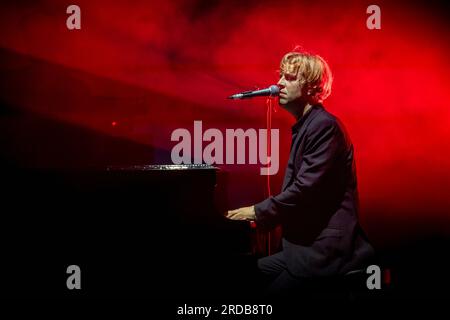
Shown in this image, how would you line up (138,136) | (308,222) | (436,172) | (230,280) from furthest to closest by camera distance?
(436,172) < (138,136) < (230,280) < (308,222)

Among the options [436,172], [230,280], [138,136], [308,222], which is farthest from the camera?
[436,172]

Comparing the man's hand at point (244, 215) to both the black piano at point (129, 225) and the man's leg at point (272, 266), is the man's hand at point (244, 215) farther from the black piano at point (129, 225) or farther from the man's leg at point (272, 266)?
the man's leg at point (272, 266)

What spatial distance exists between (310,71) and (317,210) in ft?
2.38

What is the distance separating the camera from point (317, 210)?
2164 mm

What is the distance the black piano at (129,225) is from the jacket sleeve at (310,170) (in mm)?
184

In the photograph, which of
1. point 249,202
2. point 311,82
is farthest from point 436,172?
point 311,82

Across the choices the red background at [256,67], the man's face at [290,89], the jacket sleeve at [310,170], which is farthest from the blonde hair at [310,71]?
the red background at [256,67]

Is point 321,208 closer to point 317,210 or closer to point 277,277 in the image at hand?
point 317,210

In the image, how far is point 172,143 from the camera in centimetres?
380

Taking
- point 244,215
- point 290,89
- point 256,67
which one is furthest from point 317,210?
point 256,67

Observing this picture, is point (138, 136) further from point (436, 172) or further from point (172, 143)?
point (436, 172)

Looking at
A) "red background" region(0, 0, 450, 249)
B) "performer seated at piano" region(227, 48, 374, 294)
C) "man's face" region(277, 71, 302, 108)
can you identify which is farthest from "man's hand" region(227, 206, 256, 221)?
"red background" region(0, 0, 450, 249)

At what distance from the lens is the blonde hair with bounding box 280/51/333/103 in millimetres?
2311
